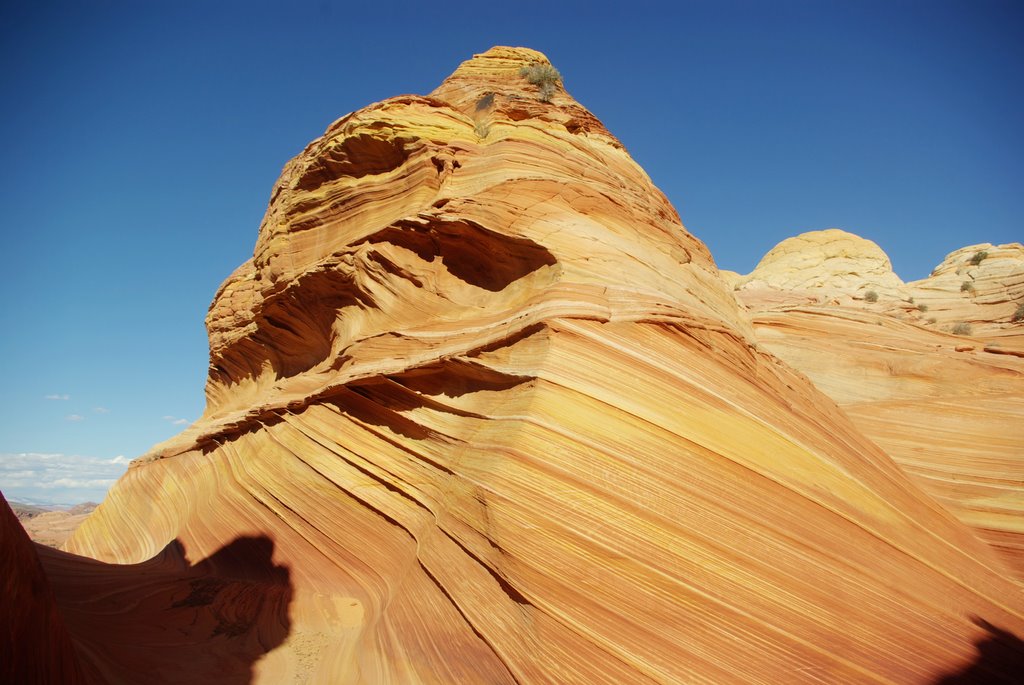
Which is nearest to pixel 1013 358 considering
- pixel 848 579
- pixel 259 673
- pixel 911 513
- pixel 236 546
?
pixel 911 513

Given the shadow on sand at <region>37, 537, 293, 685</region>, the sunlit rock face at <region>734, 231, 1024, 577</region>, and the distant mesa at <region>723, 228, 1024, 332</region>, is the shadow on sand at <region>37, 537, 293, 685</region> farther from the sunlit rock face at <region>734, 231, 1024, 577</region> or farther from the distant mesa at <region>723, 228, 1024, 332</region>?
the distant mesa at <region>723, 228, 1024, 332</region>

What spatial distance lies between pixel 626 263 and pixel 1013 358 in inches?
371

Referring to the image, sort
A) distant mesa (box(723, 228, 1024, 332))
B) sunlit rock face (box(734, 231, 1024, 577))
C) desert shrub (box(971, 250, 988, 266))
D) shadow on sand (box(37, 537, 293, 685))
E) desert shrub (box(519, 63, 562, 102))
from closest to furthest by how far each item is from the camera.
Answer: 1. shadow on sand (box(37, 537, 293, 685))
2. sunlit rock face (box(734, 231, 1024, 577))
3. desert shrub (box(519, 63, 562, 102))
4. distant mesa (box(723, 228, 1024, 332))
5. desert shrub (box(971, 250, 988, 266))

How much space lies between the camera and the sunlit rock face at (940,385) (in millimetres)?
7523

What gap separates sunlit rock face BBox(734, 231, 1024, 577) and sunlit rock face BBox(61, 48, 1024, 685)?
1.37 m

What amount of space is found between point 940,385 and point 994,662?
652 cm

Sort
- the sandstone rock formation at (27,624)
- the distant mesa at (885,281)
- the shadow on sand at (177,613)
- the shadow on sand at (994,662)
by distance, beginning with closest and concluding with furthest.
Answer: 1. the sandstone rock formation at (27,624)
2. the shadow on sand at (994,662)
3. the shadow on sand at (177,613)
4. the distant mesa at (885,281)

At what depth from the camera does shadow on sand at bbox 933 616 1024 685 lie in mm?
4508

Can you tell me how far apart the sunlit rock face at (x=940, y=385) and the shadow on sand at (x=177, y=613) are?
30.3ft

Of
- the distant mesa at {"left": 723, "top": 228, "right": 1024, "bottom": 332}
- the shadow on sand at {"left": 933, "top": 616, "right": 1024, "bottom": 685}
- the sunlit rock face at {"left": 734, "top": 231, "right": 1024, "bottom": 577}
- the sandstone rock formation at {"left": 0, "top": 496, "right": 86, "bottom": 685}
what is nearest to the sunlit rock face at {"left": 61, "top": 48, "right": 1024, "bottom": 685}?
the shadow on sand at {"left": 933, "top": 616, "right": 1024, "bottom": 685}

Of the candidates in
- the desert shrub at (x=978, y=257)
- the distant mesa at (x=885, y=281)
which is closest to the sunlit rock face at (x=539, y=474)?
the distant mesa at (x=885, y=281)

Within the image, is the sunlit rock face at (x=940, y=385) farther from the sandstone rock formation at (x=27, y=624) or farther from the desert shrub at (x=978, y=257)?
the sandstone rock formation at (x=27, y=624)

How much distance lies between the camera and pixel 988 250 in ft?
72.9

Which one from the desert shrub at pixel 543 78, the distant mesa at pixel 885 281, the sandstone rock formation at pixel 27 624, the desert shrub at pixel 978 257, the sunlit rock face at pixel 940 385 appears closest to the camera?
the sandstone rock formation at pixel 27 624
